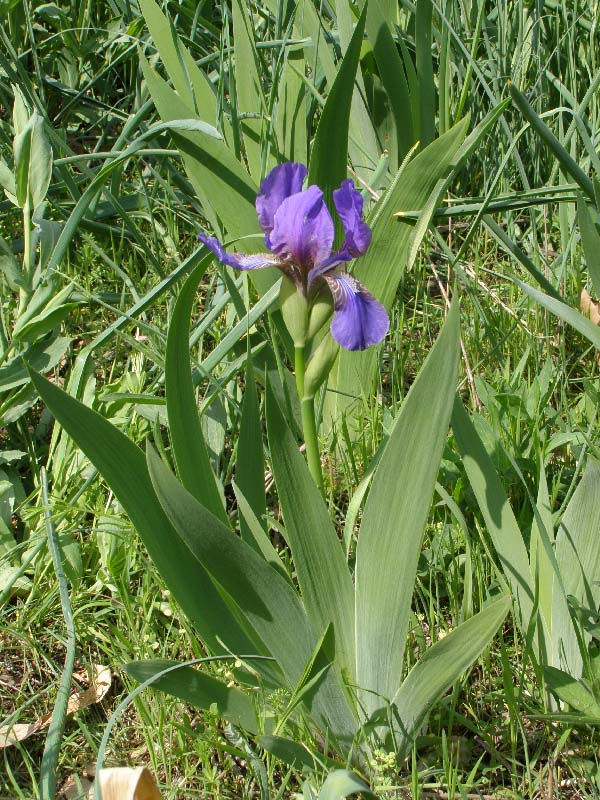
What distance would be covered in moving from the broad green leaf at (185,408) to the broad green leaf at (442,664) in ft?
1.17

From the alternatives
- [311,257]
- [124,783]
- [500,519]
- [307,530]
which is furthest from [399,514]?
[124,783]

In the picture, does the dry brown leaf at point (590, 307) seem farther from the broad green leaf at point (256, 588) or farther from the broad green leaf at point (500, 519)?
the broad green leaf at point (256, 588)

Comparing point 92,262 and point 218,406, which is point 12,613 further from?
point 92,262

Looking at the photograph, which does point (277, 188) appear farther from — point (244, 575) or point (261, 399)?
point (261, 399)

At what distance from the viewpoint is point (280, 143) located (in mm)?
1744

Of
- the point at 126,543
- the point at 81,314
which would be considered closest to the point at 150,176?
the point at 81,314

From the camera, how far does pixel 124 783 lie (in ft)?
3.13

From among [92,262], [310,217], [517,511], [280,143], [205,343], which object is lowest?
[517,511]

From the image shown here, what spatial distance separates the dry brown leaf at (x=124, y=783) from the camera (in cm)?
95

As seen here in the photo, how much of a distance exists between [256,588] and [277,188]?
52cm

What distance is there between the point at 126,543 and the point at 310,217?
0.71 m

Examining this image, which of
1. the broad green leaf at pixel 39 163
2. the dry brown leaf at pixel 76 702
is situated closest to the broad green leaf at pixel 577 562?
the dry brown leaf at pixel 76 702

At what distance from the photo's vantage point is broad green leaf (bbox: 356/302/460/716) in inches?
38.4

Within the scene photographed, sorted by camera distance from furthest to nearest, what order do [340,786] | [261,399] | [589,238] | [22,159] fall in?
[261,399]
[22,159]
[589,238]
[340,786]
